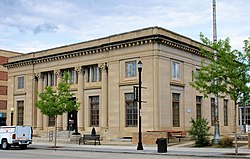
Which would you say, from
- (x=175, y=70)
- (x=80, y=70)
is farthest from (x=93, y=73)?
(x=175, y=70)

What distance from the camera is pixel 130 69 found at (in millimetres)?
38531

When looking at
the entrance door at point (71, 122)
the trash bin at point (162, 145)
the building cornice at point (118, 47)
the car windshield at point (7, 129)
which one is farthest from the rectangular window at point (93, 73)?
the trash bin at point (162, 145)

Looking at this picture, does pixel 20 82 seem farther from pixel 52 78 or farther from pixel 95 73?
pixel 95 73

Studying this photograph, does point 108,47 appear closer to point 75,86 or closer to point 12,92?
point 75,86

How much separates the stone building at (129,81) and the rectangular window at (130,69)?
0.10 feet

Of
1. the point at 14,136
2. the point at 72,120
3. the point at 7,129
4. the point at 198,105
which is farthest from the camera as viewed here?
the point at 72,120

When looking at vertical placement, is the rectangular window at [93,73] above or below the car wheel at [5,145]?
above

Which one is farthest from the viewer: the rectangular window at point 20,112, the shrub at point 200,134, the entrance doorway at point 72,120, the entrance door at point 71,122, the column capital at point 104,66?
the rectangular window at point 20,112

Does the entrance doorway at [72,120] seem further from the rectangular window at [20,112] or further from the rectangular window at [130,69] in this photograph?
the rectangular window at [130,69]

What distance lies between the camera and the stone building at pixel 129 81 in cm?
3653

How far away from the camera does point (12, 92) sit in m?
52.2

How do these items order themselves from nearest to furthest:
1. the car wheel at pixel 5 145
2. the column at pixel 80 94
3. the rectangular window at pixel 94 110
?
1. the car wheel at pixel 5 145
2. the rectangular window at pixel 94 110
3. the column at pixel 80 94

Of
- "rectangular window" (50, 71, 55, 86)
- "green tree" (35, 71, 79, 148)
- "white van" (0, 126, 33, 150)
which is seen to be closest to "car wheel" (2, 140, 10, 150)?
"white van" (0, 126, 33, 150)

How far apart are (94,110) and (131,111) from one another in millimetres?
5705
